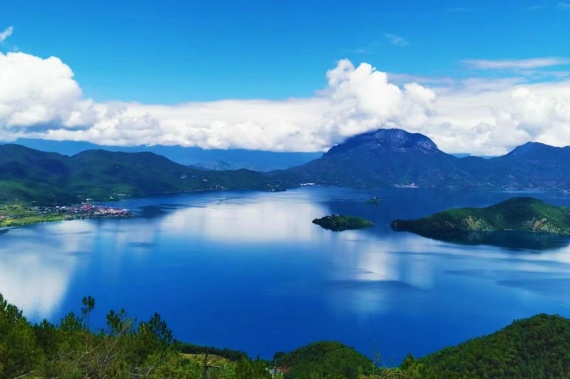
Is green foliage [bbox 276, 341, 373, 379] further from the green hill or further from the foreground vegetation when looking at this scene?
the green hill

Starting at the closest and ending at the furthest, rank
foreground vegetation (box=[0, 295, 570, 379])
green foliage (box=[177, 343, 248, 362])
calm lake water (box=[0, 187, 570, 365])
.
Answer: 1. foreground vegetation (box=[0, 295, 570, 379])
2. green foliage (box=[177, 343, 248, 362])
3. calm lake water (box=[0, 187, 570, 365])

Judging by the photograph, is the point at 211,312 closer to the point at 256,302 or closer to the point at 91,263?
the point at 256,302

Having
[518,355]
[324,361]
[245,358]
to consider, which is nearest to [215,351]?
[324,361]

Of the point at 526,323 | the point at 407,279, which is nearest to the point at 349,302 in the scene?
the point at 407,279

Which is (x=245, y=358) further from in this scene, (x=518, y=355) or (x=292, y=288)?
(x=292, y=288)

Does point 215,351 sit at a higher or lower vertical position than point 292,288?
lower

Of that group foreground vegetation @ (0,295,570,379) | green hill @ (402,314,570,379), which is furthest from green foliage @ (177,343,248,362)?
green hill @ (402,314,570,379)
